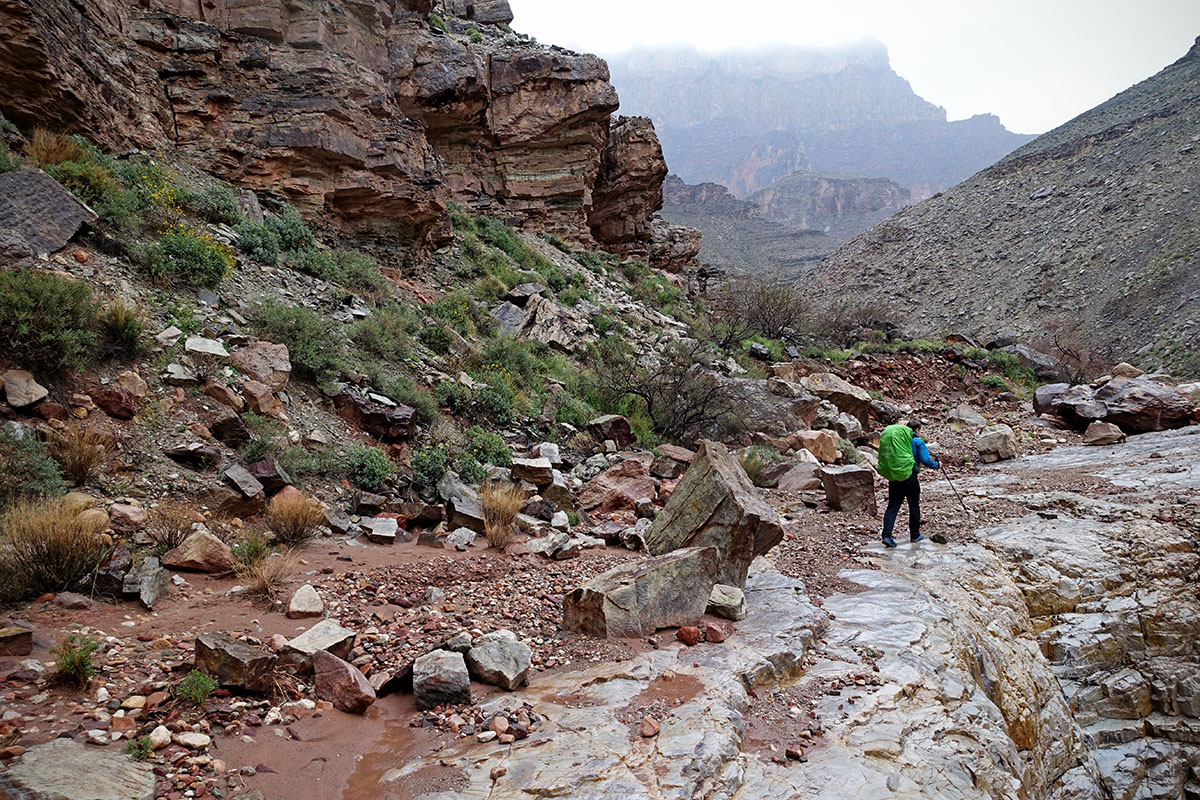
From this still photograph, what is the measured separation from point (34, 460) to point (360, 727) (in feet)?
11.6

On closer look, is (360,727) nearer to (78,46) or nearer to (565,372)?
(565,372)

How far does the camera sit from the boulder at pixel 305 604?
4066mm

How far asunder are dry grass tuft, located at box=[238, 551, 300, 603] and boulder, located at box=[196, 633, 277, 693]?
3.53 feet

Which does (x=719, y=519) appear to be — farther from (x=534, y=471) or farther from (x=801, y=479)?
(x=801, y=479)

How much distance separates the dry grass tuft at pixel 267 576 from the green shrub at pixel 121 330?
321 centimetres

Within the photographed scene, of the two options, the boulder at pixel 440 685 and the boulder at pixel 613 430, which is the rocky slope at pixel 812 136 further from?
the boulder at pixel 440 685

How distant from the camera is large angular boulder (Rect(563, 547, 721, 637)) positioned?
421 centimetres

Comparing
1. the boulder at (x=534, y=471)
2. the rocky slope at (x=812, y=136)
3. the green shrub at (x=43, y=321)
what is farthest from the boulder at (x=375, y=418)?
the rocky slope at (x=812, y=136)

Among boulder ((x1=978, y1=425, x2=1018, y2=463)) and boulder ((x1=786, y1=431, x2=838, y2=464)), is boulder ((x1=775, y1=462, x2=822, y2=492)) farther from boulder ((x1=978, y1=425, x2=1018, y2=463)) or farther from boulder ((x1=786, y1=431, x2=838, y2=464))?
boulder ((x1=978, y1=425, x2=1018, y2=463))

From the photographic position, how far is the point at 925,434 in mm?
14375

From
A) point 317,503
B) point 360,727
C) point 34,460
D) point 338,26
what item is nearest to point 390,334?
point 317,503

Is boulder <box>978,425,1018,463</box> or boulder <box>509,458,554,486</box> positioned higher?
boulder <box>509,458,554,486</box>

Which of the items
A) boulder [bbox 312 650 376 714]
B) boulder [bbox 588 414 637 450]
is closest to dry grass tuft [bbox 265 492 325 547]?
boulder [bbox 312 650 376 714]

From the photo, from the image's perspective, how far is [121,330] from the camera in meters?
6.02
